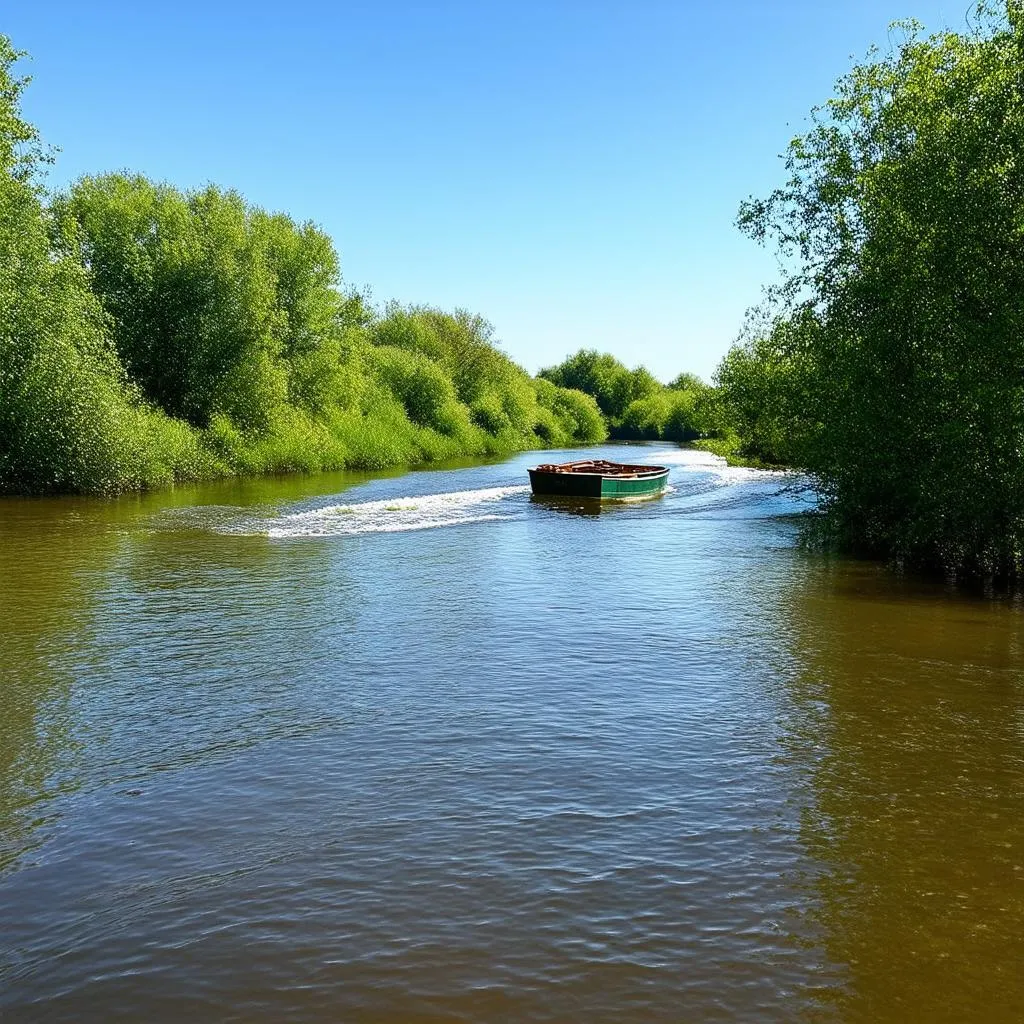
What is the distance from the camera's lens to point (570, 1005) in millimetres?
5398

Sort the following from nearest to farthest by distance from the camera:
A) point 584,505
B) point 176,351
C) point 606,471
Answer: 1. point 584,505
2. point 606,471
3. point 176,351

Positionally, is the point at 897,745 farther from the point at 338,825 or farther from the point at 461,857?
the point at 338,825

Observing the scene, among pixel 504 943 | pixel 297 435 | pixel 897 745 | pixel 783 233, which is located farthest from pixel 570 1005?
pixel 297 435

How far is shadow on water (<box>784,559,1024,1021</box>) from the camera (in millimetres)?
5770

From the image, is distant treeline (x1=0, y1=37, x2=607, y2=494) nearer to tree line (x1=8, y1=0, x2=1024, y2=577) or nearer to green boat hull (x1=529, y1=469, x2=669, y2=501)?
tree line (x1=8, y1=0, x2=1024, y2=577)

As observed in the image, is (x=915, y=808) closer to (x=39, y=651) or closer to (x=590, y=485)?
(x=39, y=651)

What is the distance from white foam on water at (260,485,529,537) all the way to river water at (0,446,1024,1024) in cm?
874

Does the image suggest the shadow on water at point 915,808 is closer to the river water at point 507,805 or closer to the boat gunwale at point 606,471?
the river water at point 507,805

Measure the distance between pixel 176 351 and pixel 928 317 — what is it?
113 feet

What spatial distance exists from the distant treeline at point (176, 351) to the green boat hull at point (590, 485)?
14.5 m

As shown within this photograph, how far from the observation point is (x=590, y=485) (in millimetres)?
36719

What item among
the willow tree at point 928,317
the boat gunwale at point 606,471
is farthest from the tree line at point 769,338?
the boat gunwale at point 606,471

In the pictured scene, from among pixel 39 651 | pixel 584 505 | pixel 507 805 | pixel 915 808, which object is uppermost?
pixel 584 505

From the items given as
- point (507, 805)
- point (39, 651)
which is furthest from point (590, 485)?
point (507, 805)
